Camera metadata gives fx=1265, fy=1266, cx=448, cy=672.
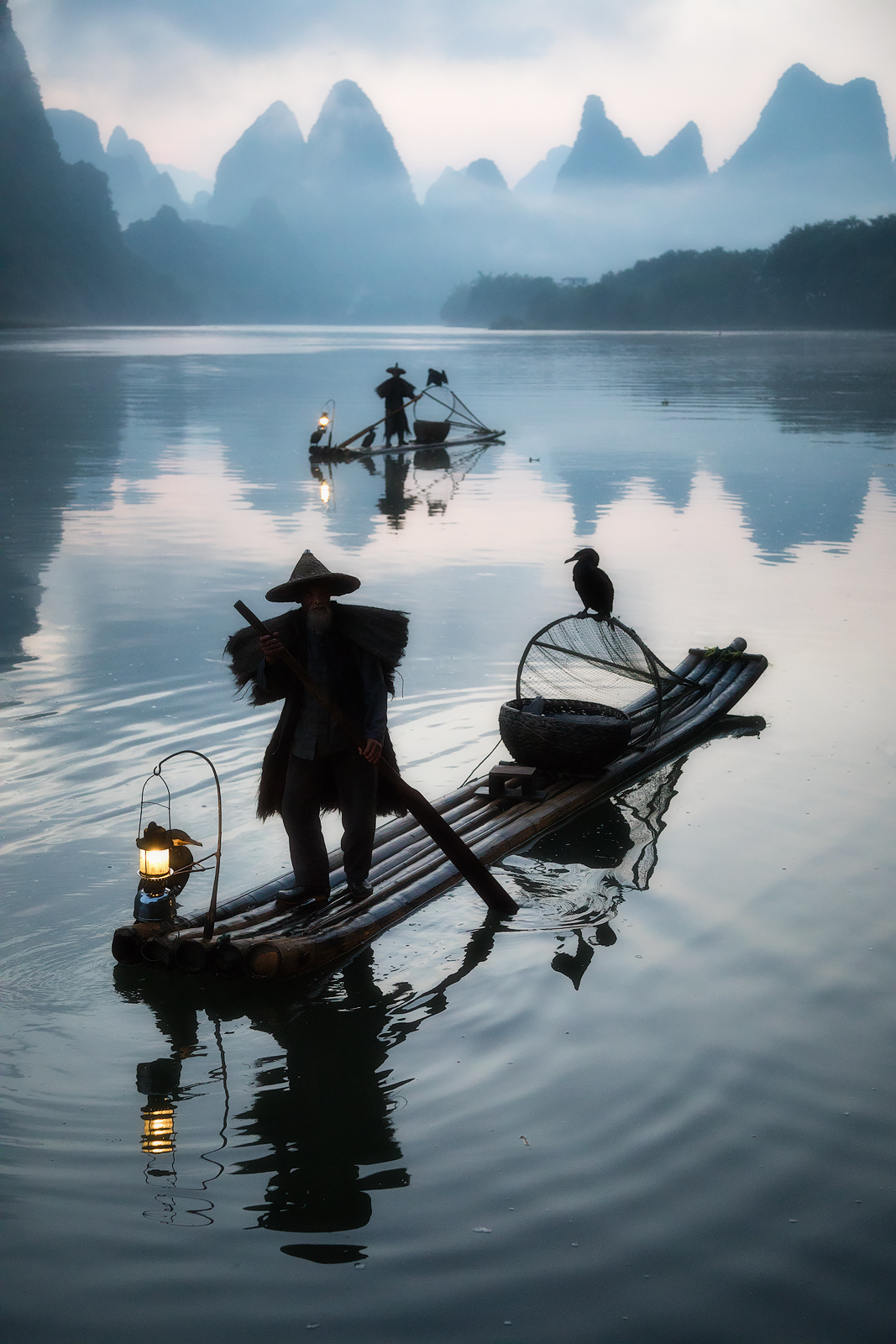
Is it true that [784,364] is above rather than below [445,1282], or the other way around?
above

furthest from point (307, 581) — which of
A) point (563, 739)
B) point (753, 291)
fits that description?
point (753, 291)

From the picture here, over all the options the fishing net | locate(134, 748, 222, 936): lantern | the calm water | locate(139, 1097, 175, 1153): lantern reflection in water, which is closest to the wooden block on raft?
the calm water

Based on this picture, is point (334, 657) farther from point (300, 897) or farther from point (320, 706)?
point (300, 897)

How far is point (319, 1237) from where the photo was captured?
326 cm

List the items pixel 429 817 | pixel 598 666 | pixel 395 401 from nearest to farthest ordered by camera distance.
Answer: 1. pixel 429 817
2. pixel 598 666
3. pixel 395 401

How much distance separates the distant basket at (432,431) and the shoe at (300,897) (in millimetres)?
17864

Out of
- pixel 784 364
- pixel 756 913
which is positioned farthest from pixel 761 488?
pixel 784 364

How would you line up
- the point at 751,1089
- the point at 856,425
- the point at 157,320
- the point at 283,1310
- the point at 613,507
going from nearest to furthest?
1. the point at 283,1310
2. the point at 751,1089
3. the point at 613,507
4. the point at 856,425
5. the point at 157,320

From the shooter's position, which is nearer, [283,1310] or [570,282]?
[283,1310]

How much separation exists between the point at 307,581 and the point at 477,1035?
66.0 inches

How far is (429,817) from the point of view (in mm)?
4773

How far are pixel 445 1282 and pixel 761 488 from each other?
48.3 feet

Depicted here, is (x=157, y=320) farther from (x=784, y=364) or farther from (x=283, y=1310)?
(x=283, y=1310)

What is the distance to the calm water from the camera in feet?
10.1
